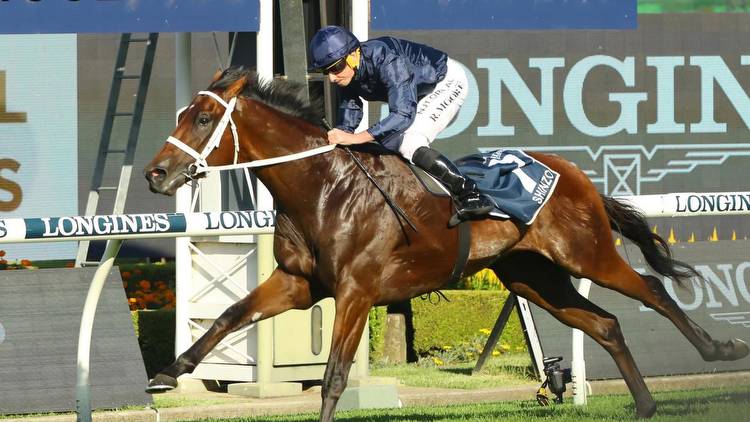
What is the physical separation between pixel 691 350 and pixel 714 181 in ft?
13.7

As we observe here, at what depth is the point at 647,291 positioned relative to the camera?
21.2ft

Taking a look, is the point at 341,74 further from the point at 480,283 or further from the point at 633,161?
the point at 633,161

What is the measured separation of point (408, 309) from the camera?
9.84m

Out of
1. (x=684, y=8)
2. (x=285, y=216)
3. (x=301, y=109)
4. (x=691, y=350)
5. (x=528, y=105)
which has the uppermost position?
(x=684, y=8)

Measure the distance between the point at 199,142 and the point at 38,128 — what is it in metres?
5.59

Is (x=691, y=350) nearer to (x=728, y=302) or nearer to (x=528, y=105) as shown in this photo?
(x=728, y=302)

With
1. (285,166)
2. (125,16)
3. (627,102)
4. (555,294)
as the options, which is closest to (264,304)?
(285,166)

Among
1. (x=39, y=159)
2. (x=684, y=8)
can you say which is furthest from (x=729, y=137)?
(x=39, y=159)

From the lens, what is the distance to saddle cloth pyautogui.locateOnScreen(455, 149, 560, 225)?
606 centimetres

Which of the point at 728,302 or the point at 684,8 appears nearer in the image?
the point at 728,302

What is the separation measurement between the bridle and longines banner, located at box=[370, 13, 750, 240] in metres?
5.62

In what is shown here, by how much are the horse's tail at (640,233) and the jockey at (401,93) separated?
0.97 meters

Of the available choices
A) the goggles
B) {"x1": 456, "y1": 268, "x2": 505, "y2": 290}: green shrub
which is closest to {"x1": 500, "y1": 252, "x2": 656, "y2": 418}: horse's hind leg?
the goggles

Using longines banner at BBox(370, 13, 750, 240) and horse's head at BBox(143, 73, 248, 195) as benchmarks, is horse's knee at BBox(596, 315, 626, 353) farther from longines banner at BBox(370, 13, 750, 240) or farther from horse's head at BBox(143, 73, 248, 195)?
longines banner at BBox(370, 13, 750, 240)
